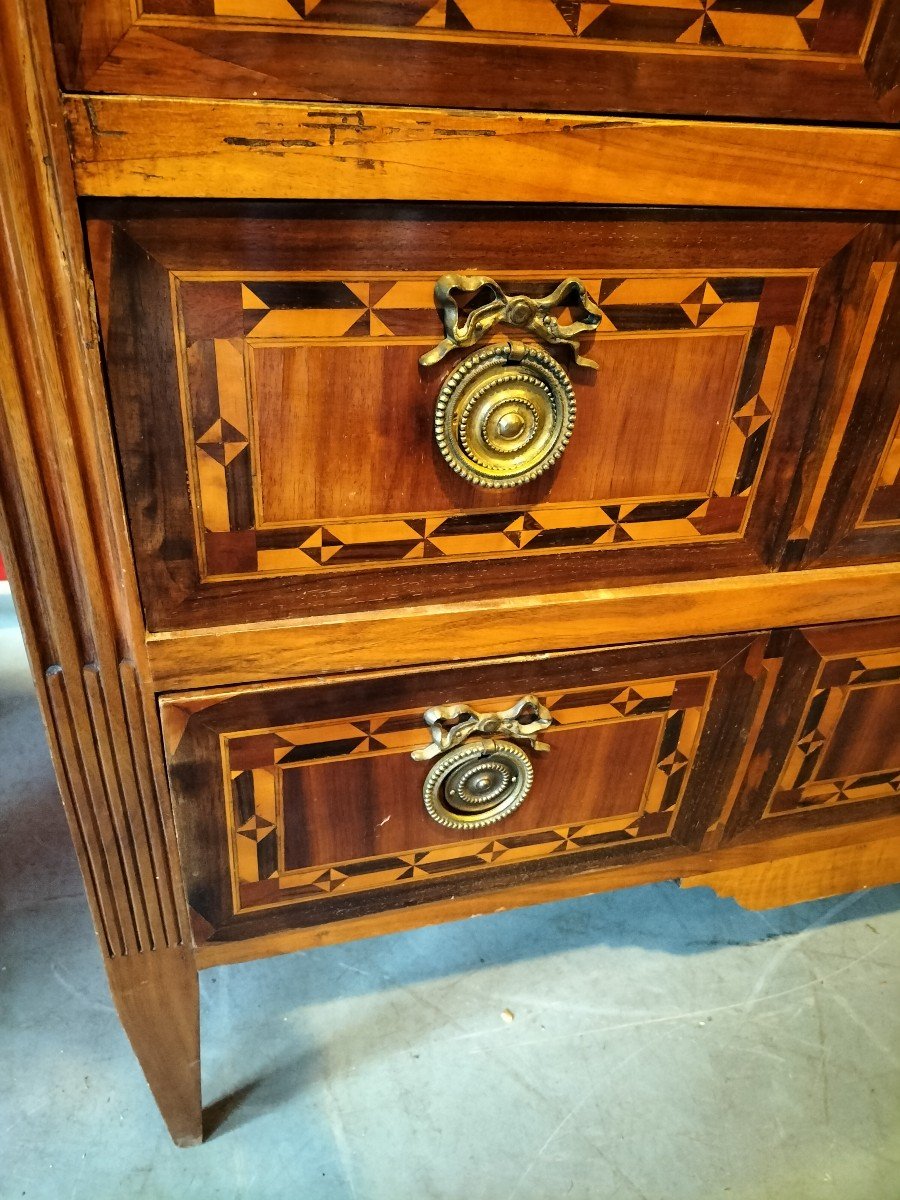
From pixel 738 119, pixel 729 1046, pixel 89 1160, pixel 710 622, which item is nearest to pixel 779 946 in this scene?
pixel 729 1046

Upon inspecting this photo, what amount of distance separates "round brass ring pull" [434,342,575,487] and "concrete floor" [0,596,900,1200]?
1.92ft

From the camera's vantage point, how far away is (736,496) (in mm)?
549

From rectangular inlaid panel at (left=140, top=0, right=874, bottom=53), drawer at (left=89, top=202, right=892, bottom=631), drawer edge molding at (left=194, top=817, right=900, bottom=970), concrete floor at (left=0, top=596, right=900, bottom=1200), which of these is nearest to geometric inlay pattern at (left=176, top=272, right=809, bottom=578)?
drawer at (left=89, top=202, right=892, bottom=631)

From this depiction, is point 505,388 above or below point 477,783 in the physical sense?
above

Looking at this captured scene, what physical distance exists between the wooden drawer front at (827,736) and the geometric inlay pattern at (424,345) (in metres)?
0.15

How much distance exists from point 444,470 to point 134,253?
19cm

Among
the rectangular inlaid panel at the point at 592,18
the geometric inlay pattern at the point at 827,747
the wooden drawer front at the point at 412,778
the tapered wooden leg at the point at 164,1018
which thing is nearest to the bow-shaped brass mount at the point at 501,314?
the rectangular inlaid panel at the point at 592,18

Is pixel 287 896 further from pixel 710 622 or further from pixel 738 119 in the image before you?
pixel 738 119

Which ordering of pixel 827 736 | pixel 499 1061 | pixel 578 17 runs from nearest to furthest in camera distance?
pixel 578 17, pixel 827 736, pixel 499 1061

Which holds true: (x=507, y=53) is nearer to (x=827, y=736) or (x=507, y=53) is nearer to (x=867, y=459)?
(x=867, y=459)

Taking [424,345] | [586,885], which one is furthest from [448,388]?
[586,885]

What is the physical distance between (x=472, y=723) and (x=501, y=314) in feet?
0.83

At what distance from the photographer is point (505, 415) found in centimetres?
47

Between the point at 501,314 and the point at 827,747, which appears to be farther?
the point at 827,747
